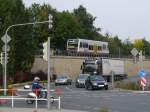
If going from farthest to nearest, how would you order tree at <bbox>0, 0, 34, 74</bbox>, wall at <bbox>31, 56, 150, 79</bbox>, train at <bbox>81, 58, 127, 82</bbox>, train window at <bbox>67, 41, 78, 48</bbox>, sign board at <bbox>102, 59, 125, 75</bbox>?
train window at <bbox>67, 41, 78, 48</bbox>, wall at <bbox>31, 56, 150, 79</bbox>, tree at <bbox>0, 0, 34, 74</bbox>, sign board at <bbox>102, 59, 125, 75</bbox>, train at <bbox>81, 58, 127, 82</bbox>

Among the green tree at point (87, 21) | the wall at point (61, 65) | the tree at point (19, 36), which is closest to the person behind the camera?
the tree at point (19, 36)

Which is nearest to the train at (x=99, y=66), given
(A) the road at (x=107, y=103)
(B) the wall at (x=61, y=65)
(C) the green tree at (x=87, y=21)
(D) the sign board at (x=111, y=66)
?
(D) the sign board at (x=111, y=66)

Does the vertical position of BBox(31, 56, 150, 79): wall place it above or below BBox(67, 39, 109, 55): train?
below

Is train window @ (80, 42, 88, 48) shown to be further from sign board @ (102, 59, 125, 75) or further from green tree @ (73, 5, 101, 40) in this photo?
green tree @ (73, 5, 101, 40)

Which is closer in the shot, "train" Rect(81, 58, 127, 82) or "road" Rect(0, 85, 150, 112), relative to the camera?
"road" Rect(0, 85, 150, 112)

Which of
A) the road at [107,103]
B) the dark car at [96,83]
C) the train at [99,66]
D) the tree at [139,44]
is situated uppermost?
the tree at [139,44]

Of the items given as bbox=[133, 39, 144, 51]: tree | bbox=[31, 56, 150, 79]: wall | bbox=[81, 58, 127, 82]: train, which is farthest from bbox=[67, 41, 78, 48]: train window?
bbox=[133, 39, 144, 51]: tree

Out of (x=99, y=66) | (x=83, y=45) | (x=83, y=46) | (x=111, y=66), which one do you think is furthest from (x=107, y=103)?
(x=83, y=46)

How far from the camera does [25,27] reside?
273 ft

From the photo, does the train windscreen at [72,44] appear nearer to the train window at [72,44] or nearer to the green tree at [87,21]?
the train window at [72,44]

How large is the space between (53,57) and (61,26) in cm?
3020

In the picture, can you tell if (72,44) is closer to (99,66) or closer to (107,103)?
(99,66)

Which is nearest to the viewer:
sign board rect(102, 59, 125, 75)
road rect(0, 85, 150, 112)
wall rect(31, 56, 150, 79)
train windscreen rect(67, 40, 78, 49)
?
road rect(0, 85, 150, 112)

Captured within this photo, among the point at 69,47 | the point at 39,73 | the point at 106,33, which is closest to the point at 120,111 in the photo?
the point at 39,73
